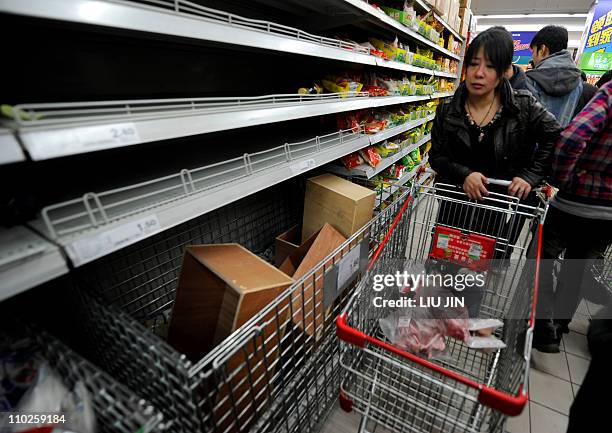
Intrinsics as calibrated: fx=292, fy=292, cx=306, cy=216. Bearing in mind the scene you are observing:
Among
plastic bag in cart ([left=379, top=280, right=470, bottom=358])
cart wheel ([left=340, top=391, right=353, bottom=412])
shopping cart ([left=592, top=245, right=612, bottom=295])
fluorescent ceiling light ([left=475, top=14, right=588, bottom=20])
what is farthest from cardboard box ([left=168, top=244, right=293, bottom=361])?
fluorescent ceiling light ([left=475, top=14, right=588, bottom=20])

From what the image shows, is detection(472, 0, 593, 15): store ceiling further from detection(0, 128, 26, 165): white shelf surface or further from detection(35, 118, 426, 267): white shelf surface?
detection(0, 128, 26, 165): white shelf surface

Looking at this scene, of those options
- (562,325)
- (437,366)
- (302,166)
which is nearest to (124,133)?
(302,166)

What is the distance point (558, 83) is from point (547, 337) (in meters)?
1.70

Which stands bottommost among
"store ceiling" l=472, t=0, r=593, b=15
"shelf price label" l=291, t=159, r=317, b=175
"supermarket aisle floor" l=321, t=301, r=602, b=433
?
"supermarket aisle floor" l=321, t=301, r=602, b=433

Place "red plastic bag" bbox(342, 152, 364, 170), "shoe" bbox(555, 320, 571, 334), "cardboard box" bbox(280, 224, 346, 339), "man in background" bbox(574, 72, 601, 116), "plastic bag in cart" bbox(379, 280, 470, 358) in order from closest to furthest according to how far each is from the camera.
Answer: "cardboard box" bbox(280, 224, 346, 339), "plastic bag in cart" bbox(379, 280, 470, 358), "shoe" bbox(555, 320, 571, 334), "red plastic bag" bbox(342, 152, 364, 170), "man in background" bbox(574, 72, 601, 116)

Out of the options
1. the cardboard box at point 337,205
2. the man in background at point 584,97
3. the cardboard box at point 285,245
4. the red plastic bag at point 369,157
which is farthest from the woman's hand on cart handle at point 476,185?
the man in background at point 584,97

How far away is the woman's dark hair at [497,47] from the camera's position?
127 centimetres

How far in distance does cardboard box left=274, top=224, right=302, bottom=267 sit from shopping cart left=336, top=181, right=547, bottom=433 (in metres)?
0.51

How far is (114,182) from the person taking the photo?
0.94 meters

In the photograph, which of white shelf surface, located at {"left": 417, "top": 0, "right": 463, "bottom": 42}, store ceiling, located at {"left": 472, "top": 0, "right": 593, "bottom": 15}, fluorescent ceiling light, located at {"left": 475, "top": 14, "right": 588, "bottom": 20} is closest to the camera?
white shelf surface, located at {"left": 417, "top": 0, "right": 463, "bottom": 42}

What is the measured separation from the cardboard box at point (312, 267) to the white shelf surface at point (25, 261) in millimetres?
651

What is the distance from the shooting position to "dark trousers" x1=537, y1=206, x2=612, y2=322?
1.44 m

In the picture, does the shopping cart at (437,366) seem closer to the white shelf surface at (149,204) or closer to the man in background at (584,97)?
the white shelf surface at (149,204)

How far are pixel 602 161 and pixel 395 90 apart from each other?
4.71ft
